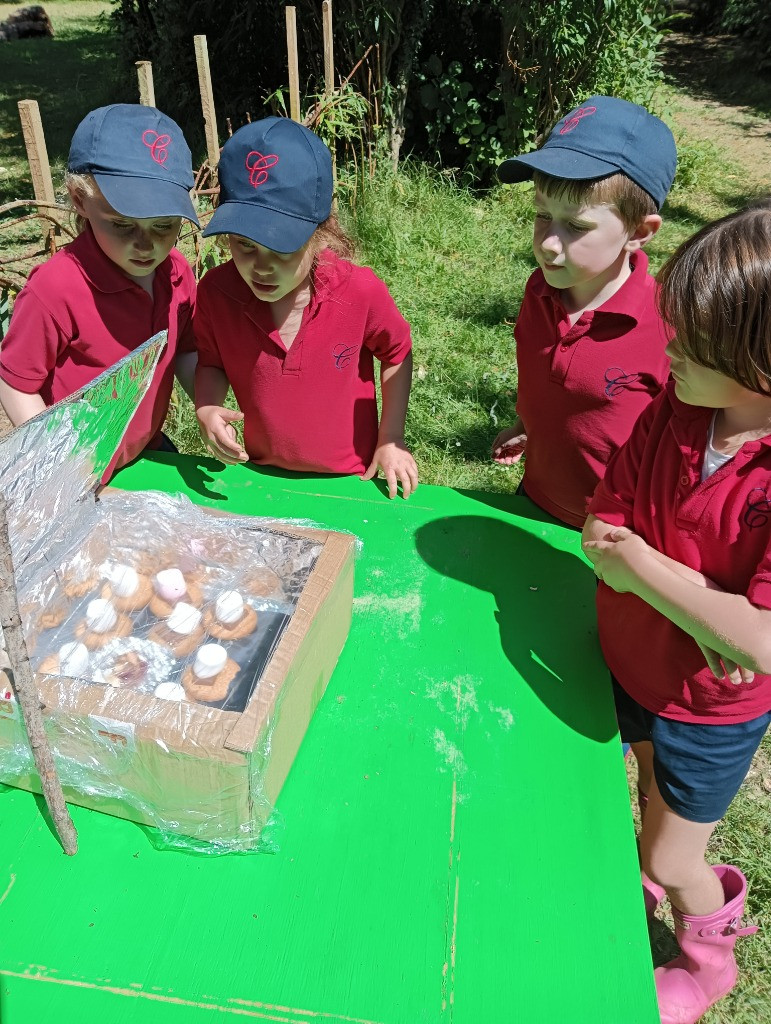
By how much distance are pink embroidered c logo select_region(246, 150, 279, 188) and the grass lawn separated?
1953 millimetres

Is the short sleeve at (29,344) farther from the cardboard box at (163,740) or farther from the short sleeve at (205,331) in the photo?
the cardboard box at (163,740)

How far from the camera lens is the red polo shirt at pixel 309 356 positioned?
1.84 m

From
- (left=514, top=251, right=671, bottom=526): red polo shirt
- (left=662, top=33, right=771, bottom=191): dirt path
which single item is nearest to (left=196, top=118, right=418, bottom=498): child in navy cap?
(left=514, top=251, right=671, bottom=526): red polo shirt

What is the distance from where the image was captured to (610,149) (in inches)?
63.8

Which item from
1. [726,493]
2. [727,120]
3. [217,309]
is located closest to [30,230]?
[217,309]

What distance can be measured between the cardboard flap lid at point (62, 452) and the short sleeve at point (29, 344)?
51 centimetres

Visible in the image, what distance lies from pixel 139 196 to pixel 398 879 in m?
1.46

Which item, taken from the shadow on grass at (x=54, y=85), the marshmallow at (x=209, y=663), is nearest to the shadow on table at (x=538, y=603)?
the marshmallow at (x=209, y=663)

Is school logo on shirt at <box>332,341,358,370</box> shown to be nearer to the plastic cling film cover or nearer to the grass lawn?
the plastic cling film cover

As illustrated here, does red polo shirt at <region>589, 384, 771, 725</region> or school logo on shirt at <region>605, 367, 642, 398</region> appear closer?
red polo shirt at <region>589, 384, 771, 725</region>

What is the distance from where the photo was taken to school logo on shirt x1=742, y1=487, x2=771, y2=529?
116cm

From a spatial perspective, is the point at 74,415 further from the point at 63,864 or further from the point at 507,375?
the point at 507,375

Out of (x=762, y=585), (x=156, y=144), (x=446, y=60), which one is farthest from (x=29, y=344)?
(x=446, y=60)

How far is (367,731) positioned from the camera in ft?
4.35
